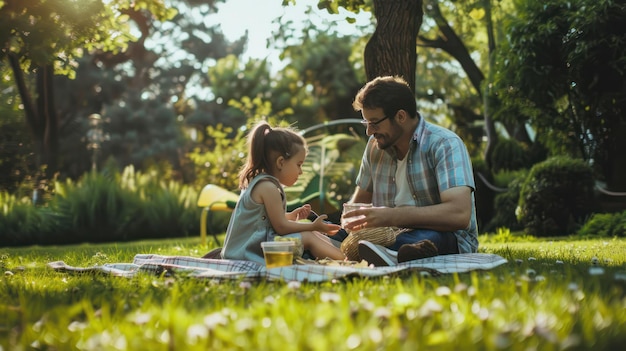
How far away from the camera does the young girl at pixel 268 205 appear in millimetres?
4441

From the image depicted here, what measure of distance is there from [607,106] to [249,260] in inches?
279

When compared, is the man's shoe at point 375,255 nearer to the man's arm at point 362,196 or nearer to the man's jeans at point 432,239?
the man's jeans at point 432,239

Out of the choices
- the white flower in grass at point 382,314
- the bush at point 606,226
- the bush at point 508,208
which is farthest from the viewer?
the bush at point 508,208

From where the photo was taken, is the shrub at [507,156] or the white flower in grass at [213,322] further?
the shrub at [507,156]

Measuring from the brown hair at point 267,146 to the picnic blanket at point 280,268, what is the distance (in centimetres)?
71

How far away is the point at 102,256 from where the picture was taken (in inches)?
223

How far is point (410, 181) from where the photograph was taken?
467 cm

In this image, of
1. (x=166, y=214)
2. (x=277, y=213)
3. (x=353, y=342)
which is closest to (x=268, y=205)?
(x=277, y=213)

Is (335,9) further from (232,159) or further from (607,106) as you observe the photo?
(232,159)

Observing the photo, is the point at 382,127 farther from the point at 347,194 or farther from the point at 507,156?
the point at 507,156

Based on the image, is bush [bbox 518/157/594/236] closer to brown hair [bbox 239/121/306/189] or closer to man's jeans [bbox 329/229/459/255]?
man's jeans [bbox 329/229/459/255]

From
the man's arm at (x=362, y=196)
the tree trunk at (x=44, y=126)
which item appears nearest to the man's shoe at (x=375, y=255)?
the man's arm at (x=362, y=196)

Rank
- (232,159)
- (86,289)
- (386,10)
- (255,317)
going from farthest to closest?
(232,159) < (386,10) < (86,289) < (255,317)

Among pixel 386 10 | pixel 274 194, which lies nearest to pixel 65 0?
pixel 386 10
